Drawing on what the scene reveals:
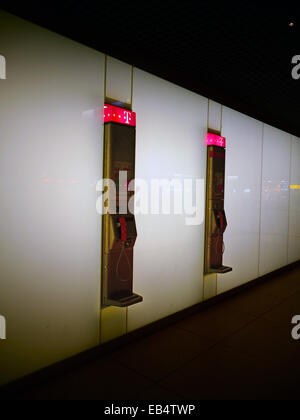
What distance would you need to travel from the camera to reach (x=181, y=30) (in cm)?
269

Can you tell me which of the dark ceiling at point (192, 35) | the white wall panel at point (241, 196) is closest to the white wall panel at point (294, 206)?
the white wall panel at point (241, 196)

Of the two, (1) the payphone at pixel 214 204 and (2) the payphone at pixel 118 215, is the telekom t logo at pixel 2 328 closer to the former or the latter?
(2) the payphone at pixel 118 215

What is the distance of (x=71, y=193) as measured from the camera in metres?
2.66

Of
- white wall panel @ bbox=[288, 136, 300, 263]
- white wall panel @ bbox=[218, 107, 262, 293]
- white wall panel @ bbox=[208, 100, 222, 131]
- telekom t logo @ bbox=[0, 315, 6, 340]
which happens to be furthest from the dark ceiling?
white wall panel @ bbox=[288, 136, 300, 263]

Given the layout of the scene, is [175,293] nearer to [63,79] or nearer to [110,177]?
[110,177]

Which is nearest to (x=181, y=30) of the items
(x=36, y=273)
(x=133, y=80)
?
(x=133, y=80)

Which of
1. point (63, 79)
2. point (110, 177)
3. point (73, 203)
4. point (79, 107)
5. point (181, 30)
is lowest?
point (73, 203)

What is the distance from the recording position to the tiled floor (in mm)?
2379

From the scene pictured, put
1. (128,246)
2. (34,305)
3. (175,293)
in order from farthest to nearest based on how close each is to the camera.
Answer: (175,293)
(128,246)
(34,305)

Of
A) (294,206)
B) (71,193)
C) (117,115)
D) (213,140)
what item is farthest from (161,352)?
(294,206)
